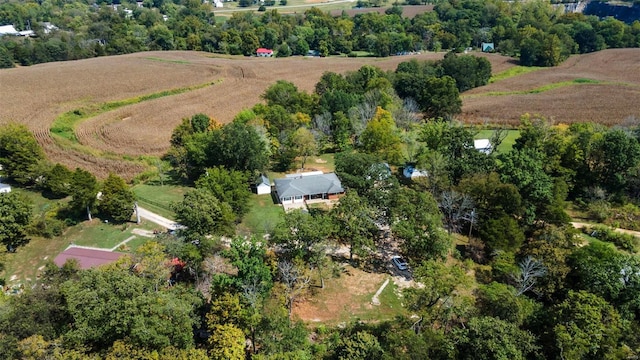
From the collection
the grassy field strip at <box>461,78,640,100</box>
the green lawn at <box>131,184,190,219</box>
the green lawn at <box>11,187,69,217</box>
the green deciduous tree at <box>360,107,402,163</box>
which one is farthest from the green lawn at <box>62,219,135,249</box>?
the grassy field strip at <box>461,78,640,100</box>

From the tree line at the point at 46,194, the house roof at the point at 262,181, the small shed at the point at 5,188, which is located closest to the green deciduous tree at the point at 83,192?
the tree line at the point at 46,194

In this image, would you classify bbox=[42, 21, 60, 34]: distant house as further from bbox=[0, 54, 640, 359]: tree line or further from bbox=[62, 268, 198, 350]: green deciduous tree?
bbox=[62, 268, 198, 350]: green deciduous tree

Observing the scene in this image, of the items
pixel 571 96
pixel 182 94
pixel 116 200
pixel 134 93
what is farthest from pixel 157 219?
pixel 571 96

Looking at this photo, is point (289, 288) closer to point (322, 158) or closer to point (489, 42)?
point (322, 158)

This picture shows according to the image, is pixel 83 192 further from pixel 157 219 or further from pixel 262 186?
pixel 262 186

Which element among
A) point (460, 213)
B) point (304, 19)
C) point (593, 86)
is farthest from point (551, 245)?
point (304, 19)

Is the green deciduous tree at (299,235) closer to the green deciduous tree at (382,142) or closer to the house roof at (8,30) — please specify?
the green deciduous tree at (382,142)
